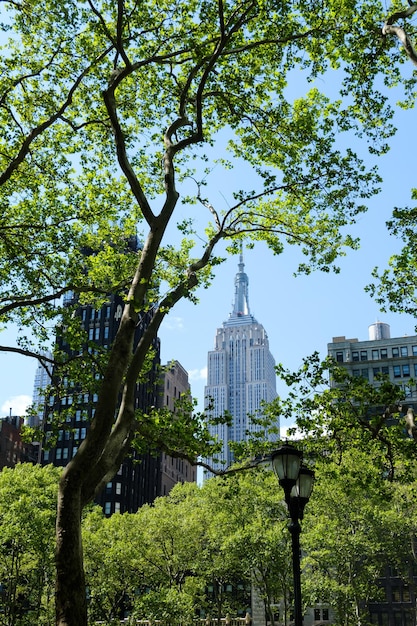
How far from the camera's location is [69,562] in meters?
9.70

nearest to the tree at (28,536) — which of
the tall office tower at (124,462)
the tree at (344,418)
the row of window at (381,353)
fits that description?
the tree at (344,418)

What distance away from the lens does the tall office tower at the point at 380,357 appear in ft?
291

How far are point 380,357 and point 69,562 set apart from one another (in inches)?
3406

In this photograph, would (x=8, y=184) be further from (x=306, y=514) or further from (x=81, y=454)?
(x=306, y=514)

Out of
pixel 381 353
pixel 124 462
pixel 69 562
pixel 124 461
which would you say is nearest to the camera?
pixel 69 562

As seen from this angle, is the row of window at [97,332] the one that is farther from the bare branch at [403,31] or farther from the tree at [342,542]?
the bare branch at [403,31]

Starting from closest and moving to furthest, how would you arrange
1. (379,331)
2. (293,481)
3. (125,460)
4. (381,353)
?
(293,481), (125,460), (381,353), (379,331)

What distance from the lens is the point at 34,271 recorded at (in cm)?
1708

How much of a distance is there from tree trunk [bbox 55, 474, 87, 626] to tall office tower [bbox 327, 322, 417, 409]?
8057 cm

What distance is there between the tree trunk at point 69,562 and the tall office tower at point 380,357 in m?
80.6

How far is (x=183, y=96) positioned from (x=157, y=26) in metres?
2.21

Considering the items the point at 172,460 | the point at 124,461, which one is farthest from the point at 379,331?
the point at 124,461

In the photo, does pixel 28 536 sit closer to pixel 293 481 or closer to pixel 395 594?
pixel 293 481

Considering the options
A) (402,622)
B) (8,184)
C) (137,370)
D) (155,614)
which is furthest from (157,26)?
(402,622)
